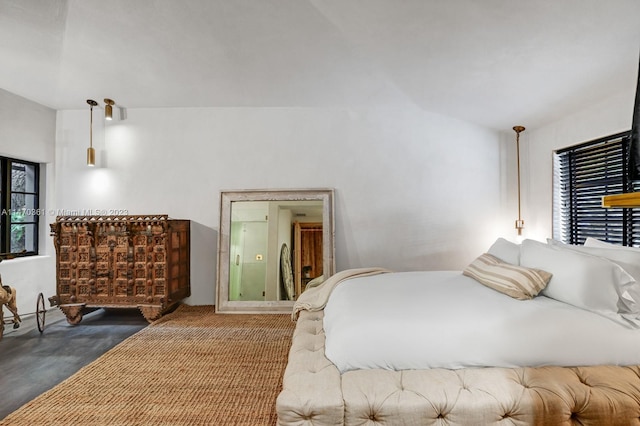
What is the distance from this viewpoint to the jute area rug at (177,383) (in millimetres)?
1704

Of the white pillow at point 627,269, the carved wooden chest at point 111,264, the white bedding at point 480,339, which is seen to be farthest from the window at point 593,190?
the carved wooden chest at point 111,264

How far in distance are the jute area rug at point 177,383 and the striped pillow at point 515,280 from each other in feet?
4.86

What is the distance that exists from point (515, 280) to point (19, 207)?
4.79 m

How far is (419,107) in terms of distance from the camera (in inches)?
143

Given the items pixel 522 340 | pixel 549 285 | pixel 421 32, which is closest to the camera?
pixel 522 340

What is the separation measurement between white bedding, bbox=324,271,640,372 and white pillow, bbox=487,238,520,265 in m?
0.68

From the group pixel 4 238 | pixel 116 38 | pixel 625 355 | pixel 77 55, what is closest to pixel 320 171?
pixel 116 38

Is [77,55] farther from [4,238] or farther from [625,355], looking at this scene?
[625,355]

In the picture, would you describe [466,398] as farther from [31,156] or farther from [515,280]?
[31,156]

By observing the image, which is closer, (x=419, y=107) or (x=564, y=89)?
(x=564, y=89)

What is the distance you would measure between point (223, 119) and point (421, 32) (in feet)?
7.77

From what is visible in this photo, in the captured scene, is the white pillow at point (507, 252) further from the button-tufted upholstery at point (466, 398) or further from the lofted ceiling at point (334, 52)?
the lofted ceiling at point (334, 52)

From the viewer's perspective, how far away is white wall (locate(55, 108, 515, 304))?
372 cm

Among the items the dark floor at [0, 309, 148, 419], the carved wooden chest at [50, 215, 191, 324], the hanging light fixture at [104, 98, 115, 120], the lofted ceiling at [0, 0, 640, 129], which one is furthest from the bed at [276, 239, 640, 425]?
the hanging light fixture at [104, 98, 115, 120]
